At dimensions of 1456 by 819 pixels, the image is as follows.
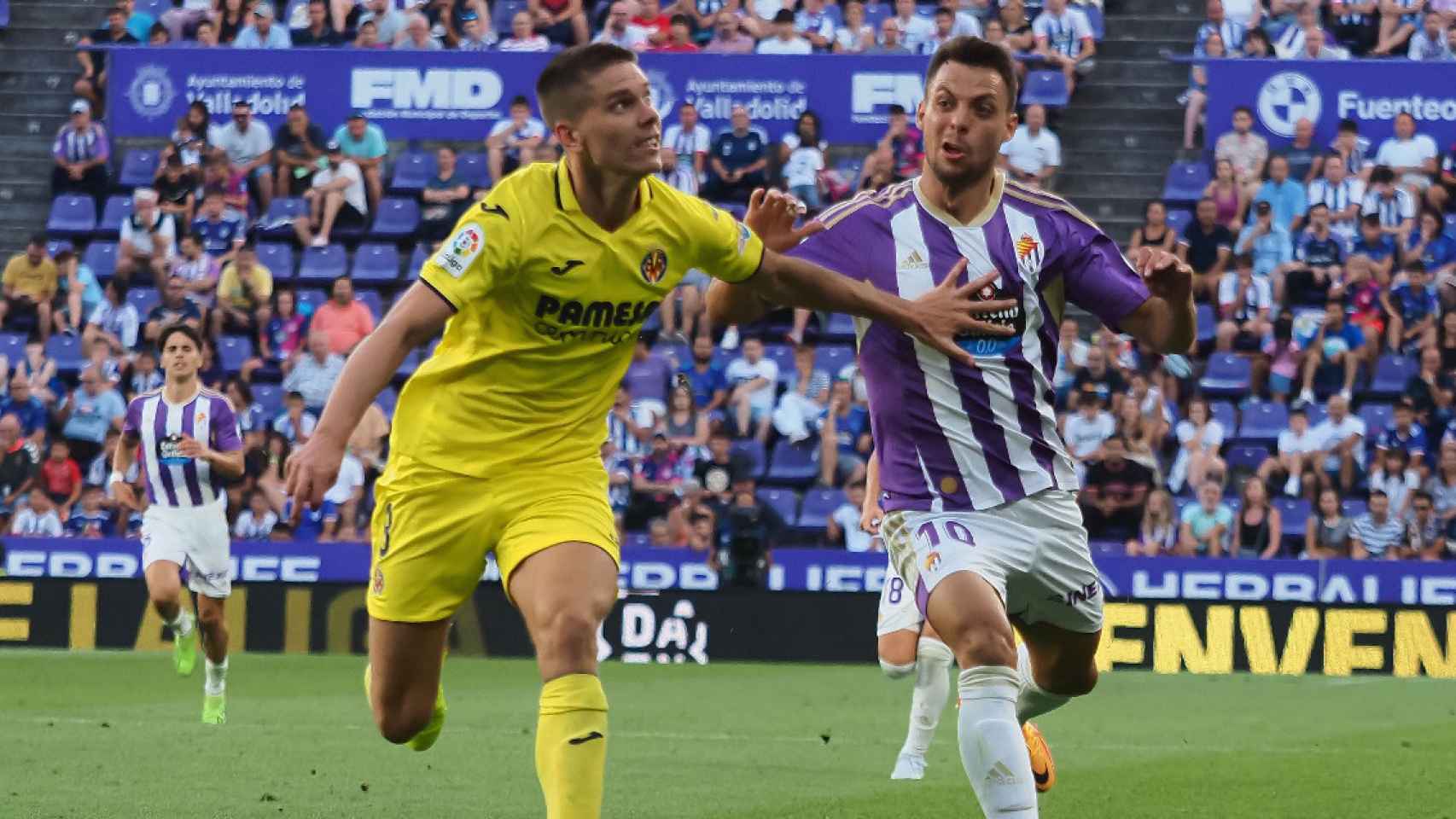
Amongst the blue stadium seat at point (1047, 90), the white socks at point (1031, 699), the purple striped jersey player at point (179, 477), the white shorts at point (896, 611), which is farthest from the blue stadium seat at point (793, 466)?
the white socks at point (1031, 699)

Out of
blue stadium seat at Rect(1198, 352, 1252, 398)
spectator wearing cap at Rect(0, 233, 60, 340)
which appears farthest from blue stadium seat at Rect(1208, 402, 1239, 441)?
spectator wearing cap at Rect(0, 233, 60, 340)

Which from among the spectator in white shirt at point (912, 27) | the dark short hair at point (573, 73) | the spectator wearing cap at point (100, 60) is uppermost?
the spectator in white shirt at point (912, 27)

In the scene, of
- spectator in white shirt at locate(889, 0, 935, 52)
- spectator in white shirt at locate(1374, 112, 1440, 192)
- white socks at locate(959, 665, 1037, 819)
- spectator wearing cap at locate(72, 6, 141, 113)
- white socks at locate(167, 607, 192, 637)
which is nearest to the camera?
white socks at locate(959, 665, 1037, 819)

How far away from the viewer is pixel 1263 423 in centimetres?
2019

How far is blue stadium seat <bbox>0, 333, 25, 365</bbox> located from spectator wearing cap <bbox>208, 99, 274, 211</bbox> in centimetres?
266

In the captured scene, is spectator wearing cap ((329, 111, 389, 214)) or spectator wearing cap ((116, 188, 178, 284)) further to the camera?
spectator wearing cap ((329, 111, 389, 214))

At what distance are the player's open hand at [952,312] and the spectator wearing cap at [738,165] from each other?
14875 millimetres

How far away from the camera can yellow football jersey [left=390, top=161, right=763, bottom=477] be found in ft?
21.2

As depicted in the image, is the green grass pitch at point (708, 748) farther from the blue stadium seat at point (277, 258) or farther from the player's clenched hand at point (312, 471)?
the blue stadium seat at point (277, 258)

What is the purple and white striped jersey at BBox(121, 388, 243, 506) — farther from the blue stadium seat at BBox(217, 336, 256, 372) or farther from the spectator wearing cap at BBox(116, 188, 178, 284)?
the spectator wearing cap at BBox(116, 188, 178, 284)

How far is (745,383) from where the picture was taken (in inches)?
805

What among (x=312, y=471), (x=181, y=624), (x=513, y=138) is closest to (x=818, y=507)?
(x=513, y=138)

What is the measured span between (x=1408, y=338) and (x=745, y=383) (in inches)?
231

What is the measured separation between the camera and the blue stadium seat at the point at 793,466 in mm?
20188
